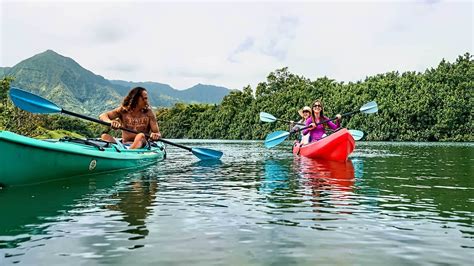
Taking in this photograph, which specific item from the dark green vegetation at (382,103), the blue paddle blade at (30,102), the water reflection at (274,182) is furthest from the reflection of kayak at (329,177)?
the dark green vegetation at (382,103)

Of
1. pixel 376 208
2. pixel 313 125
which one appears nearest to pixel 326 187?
pixel 376 208

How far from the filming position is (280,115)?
211 ft

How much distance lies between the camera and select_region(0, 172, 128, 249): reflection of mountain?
13.9 ft

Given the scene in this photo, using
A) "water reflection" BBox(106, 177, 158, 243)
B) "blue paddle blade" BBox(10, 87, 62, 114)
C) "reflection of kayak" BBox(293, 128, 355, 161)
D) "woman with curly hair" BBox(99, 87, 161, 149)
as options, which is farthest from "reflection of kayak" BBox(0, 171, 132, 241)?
"reflection of kayak" BBox(293, 128, 355, 161)

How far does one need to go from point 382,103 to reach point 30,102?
45.5 m

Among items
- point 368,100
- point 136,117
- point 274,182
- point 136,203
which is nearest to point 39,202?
point 136,203

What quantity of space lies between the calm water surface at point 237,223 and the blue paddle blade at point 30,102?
1996 millimetres

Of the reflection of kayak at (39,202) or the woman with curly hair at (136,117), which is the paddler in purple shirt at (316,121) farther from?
the reflection of kayak at (39,202)

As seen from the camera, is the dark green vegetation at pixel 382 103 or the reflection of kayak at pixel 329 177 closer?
the reflection of kayak at pixel 329 177

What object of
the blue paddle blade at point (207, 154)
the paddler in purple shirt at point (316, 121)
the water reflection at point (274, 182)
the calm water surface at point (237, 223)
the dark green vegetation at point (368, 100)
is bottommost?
the calm water surface at point (237, 223)

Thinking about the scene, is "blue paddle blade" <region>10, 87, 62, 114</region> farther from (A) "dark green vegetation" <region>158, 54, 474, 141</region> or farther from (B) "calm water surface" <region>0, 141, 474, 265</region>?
(A) "dark green vegetation" <region>158, 54, 474, 141</region>

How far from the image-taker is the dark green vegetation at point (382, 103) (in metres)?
44.8

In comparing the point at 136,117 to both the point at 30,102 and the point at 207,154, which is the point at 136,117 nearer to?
the point at 30,102

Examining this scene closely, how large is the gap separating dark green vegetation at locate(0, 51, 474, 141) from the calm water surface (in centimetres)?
2573
